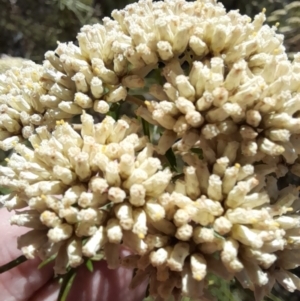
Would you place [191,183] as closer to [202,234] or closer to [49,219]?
[202,234]

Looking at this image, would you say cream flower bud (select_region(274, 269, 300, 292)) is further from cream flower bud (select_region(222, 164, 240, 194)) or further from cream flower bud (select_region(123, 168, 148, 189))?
cream flower bud (select_region(123, 168, 148, 189))

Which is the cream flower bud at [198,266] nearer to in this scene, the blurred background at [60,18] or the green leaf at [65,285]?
the green leaf at [65,285]

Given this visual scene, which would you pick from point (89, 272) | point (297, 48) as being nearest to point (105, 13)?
point (297, 48)

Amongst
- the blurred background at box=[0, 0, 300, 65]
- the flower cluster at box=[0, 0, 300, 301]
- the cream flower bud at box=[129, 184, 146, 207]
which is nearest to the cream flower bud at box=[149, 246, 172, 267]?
the flower cluster at box=[0, 0, 300, 301]

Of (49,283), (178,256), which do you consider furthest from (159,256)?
(49,283)

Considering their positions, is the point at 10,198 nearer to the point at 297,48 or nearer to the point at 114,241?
the point at 114,241

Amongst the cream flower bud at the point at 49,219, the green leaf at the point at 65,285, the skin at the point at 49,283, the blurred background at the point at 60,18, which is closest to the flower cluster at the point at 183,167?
the cream flower bud at the point at 49,219
